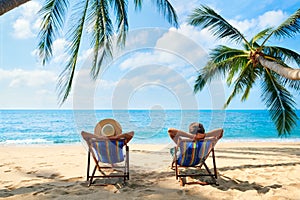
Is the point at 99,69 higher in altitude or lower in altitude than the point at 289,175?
higher

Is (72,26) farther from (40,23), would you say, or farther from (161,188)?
(161,188)

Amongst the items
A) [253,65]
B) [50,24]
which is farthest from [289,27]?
[50,24]

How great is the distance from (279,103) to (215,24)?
2.86m

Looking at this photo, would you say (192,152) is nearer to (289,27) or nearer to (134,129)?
(289,27)

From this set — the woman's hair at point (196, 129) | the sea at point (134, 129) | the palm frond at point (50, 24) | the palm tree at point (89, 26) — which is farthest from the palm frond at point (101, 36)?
the sea at point (134, 129)

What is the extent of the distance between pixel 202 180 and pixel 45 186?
2054mm

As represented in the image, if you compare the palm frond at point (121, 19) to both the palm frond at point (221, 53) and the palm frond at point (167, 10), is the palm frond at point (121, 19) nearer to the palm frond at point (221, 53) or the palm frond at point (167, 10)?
the palm frond at point (167, 10)

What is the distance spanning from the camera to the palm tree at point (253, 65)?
6.07 m

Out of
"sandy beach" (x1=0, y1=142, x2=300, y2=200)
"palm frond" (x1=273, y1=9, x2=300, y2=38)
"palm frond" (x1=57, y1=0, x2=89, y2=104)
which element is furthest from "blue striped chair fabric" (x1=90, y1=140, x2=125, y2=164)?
"palm frond" (x1=273, y1=9, x2=300, y2=38)

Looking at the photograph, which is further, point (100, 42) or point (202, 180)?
point (100, 42)

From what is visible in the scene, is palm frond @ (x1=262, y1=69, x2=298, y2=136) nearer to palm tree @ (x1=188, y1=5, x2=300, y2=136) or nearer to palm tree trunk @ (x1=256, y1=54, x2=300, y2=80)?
palm tree @ (x1=188, y1=5, x2=300, y2=136)

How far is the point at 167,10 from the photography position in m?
4.96

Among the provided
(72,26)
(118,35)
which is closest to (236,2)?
(118,35)

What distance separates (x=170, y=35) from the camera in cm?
611
